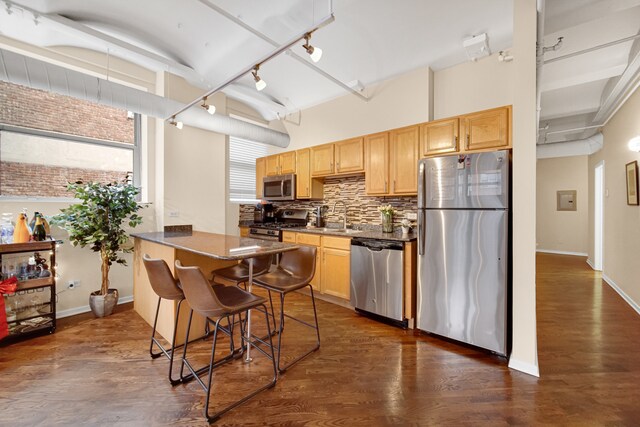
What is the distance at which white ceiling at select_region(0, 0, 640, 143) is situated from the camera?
2.44m

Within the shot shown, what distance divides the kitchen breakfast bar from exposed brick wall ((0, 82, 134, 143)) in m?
1.65

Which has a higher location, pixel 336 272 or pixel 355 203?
pixel 355 203

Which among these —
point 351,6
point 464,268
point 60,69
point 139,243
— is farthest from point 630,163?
point 60,69

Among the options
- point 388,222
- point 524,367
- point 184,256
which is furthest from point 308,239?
point 524,367

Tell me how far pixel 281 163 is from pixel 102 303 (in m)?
3.19

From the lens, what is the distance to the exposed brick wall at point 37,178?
9.65ft

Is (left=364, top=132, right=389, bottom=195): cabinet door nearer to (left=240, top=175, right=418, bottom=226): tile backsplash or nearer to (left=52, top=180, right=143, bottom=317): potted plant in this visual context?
(left=240, top=175, right=418, bottom=226): tile backsplash

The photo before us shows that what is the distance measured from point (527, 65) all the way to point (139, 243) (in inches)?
164

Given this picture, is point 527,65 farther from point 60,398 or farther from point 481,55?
point 60,398

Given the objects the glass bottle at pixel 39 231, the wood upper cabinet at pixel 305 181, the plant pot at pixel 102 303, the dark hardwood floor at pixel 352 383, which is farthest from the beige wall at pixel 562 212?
the glass bottle at pixel 39 231

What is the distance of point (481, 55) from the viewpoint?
306cm

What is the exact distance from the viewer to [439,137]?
3027 mm

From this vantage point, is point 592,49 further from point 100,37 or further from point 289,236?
point 100,37

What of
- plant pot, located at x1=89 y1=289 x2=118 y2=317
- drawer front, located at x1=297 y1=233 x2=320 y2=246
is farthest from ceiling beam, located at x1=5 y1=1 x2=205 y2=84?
plant pot, located at x1=89 y1=289 x2=118 y2=317
